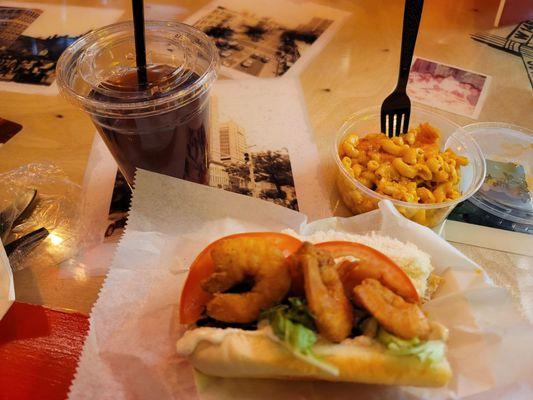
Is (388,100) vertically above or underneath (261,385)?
above

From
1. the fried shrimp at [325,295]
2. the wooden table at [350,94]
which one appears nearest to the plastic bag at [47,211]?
the wooden table at [350,94]

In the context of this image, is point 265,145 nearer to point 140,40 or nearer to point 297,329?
point 140,40

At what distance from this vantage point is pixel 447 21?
7.36 feet

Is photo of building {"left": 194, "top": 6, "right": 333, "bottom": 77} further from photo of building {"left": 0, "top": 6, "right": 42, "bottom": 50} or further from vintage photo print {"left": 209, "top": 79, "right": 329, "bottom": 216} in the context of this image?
photo of building {"left": 0, "top": 6, "right": 42, "bottom": 50}

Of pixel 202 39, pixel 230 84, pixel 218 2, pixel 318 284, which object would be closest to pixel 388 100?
pixel 202 39

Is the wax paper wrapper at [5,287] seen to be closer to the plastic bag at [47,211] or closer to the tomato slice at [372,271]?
the plastic bag at [47,211]

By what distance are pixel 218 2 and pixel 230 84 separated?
73 centimetres

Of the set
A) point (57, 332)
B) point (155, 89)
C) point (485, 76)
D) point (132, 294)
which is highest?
point (155, 89)

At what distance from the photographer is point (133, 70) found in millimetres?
1134

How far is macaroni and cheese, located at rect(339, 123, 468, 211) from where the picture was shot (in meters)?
1.22

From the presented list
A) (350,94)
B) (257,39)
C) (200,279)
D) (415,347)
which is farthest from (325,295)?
(257,39)

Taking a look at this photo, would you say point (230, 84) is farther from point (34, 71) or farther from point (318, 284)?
point (318, 284)

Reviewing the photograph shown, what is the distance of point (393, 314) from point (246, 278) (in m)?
0.27

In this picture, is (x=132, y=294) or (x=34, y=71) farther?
(x=34, y=71)
